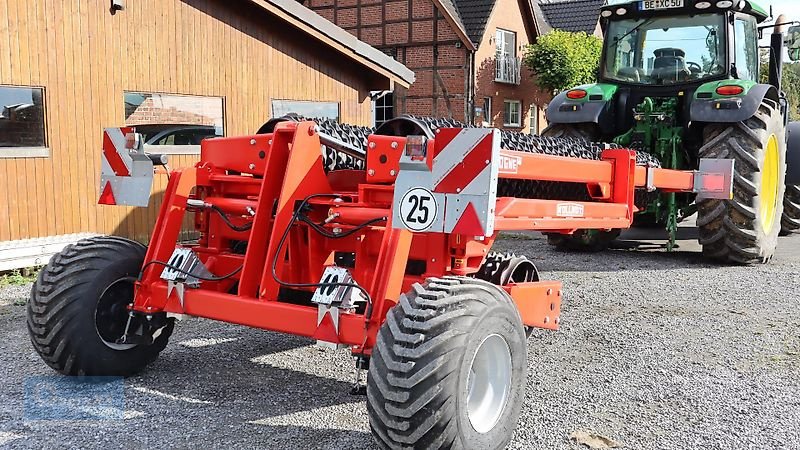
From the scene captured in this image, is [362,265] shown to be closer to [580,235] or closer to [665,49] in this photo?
[580,235]

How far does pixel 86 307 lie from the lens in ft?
13.6

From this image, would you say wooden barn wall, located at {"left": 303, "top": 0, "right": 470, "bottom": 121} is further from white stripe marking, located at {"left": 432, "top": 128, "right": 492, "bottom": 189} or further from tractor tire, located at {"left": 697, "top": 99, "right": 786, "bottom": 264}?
white stripe marking, located at {"left": 432, "top": 128, "right": 492, "bottom": 189}

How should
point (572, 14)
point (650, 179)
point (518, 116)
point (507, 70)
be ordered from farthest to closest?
point (572, 14) → point (518, 116) → point (507, 70) → point (650, 179)

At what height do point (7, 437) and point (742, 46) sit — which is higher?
point (742, 46)

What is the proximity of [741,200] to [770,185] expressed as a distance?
117cm

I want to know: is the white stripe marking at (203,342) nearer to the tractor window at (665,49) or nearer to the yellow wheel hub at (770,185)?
the tractor window at (665,49)

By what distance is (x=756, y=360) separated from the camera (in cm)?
497

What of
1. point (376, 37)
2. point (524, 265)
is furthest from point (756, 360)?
point (376, 37)

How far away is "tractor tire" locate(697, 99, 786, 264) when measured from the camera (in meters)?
7.79

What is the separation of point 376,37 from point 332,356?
20439 mm

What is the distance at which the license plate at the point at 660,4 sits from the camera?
27.5 ft

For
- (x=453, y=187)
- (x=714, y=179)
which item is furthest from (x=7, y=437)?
(x=714, y=179)

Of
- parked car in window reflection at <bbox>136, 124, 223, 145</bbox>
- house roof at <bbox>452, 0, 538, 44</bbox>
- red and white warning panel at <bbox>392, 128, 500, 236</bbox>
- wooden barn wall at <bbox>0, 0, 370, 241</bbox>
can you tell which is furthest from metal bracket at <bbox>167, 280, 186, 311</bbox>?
house roof at <bbox>452, 0, 538, 44</bbox>

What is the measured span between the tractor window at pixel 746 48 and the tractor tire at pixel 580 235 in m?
1.61
